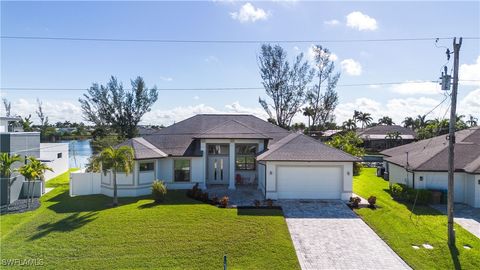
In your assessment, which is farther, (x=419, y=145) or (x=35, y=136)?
(x=419, y=145)

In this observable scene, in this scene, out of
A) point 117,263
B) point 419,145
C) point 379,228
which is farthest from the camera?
point 419,145

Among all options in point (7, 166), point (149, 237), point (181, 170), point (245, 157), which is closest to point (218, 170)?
point (245, 157)

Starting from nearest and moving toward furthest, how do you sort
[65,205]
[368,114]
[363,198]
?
[65,205] < [363,198] < [368,114]

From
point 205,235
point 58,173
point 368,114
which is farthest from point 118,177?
point 368,114

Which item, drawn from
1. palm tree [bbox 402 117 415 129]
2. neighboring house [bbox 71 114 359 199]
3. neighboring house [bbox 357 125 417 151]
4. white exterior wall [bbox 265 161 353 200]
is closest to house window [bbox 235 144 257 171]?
neighboring house [bbox 71 114 359 199]

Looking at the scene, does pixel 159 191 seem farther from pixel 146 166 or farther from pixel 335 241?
pixel 335 241

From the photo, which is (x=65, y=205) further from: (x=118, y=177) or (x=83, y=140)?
(x=83, y=140)

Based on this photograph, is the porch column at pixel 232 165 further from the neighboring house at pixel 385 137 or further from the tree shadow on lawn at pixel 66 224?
→ the neighboring house at pixel 385 137

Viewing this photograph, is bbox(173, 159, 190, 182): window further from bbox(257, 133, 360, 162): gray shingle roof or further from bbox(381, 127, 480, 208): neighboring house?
bbox(381, 127, 480, 208): neighboring house
